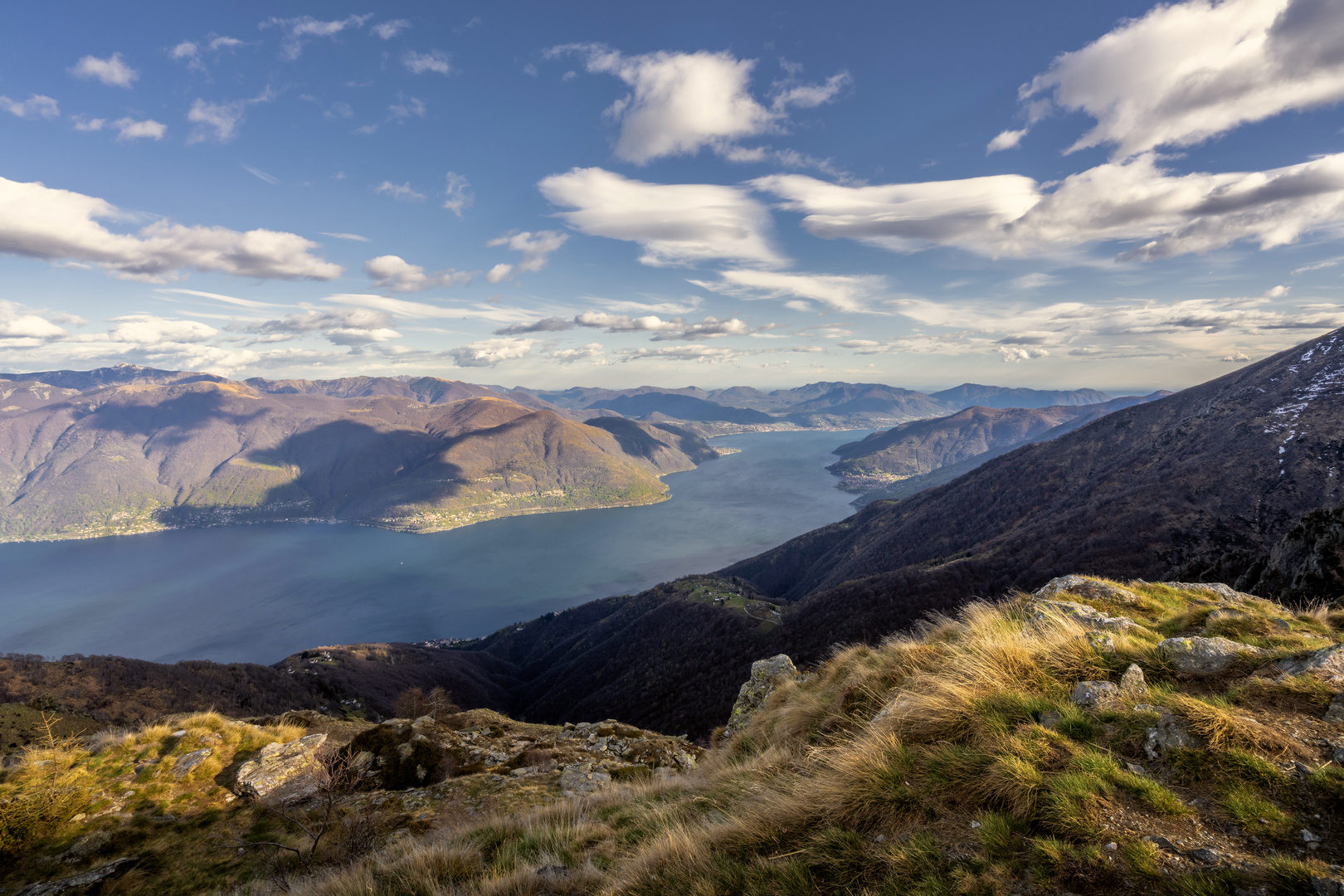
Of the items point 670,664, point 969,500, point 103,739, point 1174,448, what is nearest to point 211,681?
point 670,664

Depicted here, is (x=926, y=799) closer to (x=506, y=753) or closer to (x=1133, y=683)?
(x=1133, y=683)

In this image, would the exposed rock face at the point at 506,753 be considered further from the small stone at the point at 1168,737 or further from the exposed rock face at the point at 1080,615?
the small stone at the point at 1168,737

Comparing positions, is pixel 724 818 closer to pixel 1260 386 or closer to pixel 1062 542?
pixel 1062 542

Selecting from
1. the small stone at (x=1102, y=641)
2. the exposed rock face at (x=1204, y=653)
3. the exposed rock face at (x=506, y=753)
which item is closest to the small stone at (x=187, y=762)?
the exposed rock face at (x=506, y=753)

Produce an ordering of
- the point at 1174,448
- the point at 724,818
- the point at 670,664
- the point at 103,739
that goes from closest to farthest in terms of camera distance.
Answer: the point at 724,818
the point at 103,739
the point at 670,664
the point at 1174,448

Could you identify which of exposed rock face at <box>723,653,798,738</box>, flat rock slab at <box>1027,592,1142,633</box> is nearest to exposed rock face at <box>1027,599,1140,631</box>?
flat rock slab at <box>1027,592,1142,633</box>

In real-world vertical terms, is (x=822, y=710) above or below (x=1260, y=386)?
below
